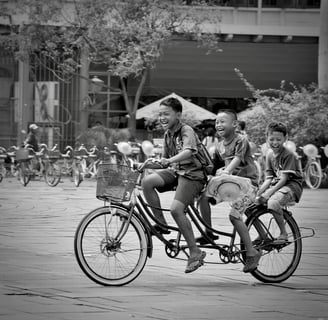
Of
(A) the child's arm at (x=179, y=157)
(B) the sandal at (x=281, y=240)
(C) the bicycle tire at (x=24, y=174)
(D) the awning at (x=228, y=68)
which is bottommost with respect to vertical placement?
(C) the bicycle tire at (x=24, y=174)

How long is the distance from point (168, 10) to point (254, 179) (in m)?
29.2

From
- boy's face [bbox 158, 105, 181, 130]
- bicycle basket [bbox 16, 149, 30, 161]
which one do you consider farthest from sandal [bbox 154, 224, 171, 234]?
bicycle basket [bbox 16, 149, 30, 161]

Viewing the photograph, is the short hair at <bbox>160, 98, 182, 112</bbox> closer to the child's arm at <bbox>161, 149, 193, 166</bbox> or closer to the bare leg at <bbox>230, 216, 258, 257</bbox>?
the child's arm at <bbox>161, 149, 193, 166</bbox>

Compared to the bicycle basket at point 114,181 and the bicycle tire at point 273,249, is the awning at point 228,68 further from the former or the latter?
the bicycle basket at point 114,181

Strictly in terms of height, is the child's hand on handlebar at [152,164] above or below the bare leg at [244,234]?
above

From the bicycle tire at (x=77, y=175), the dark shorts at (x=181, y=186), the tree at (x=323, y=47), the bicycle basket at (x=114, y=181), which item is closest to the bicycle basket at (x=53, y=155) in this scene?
the bicycle tire at (x=77, y=175)

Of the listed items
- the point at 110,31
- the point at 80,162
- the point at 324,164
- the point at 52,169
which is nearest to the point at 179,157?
the point at 52,169

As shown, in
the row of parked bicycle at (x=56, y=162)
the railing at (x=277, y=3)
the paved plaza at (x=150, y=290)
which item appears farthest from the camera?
the railing at (x=277, y=3)

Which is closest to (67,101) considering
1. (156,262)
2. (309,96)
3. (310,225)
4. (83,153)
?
(83,153)

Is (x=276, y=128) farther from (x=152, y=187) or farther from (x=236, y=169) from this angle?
(x=152, y=187)

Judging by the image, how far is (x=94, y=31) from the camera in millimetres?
37312

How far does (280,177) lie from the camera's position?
9781 millimetres

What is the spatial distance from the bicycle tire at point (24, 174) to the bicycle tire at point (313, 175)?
24.5 ft

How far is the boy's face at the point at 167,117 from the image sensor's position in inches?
370
